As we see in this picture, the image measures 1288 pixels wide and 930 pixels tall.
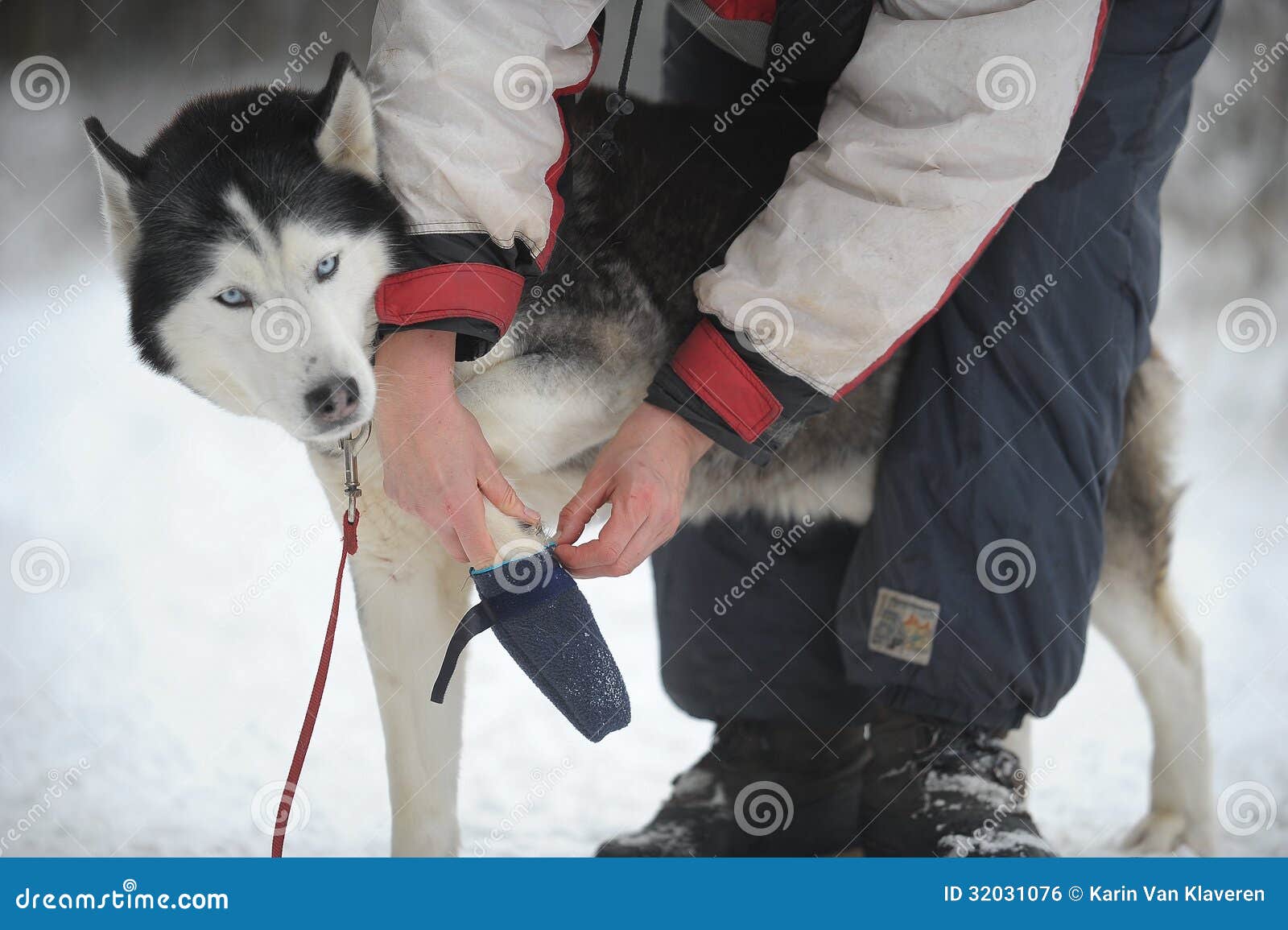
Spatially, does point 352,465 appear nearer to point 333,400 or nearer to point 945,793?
point 333,400

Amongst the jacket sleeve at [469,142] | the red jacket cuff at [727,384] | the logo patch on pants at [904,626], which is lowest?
the jacket sleeve at [469,142]

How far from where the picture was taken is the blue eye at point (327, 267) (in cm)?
73

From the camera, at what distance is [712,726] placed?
148 cm

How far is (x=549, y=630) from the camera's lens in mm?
745

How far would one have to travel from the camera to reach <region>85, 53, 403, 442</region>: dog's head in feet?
2.31

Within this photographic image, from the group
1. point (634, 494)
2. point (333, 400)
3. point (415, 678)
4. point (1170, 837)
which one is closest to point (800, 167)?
point (634, 494)

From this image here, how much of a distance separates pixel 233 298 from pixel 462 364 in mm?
229

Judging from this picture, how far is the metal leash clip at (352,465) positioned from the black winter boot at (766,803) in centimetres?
66

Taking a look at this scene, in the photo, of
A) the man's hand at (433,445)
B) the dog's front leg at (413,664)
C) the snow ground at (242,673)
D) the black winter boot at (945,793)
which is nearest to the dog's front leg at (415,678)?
the dog's front leg at (413,664)

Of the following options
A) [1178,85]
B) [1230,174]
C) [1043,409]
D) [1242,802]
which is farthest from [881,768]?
[1230,174]

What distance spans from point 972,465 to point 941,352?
0.42ft

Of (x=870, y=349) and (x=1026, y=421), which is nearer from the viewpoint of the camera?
(x=870, y=349)

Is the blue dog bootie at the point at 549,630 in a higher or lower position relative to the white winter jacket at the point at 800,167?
lower

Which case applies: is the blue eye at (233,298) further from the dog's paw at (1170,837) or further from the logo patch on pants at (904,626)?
the dog's paw at (1170,837)
